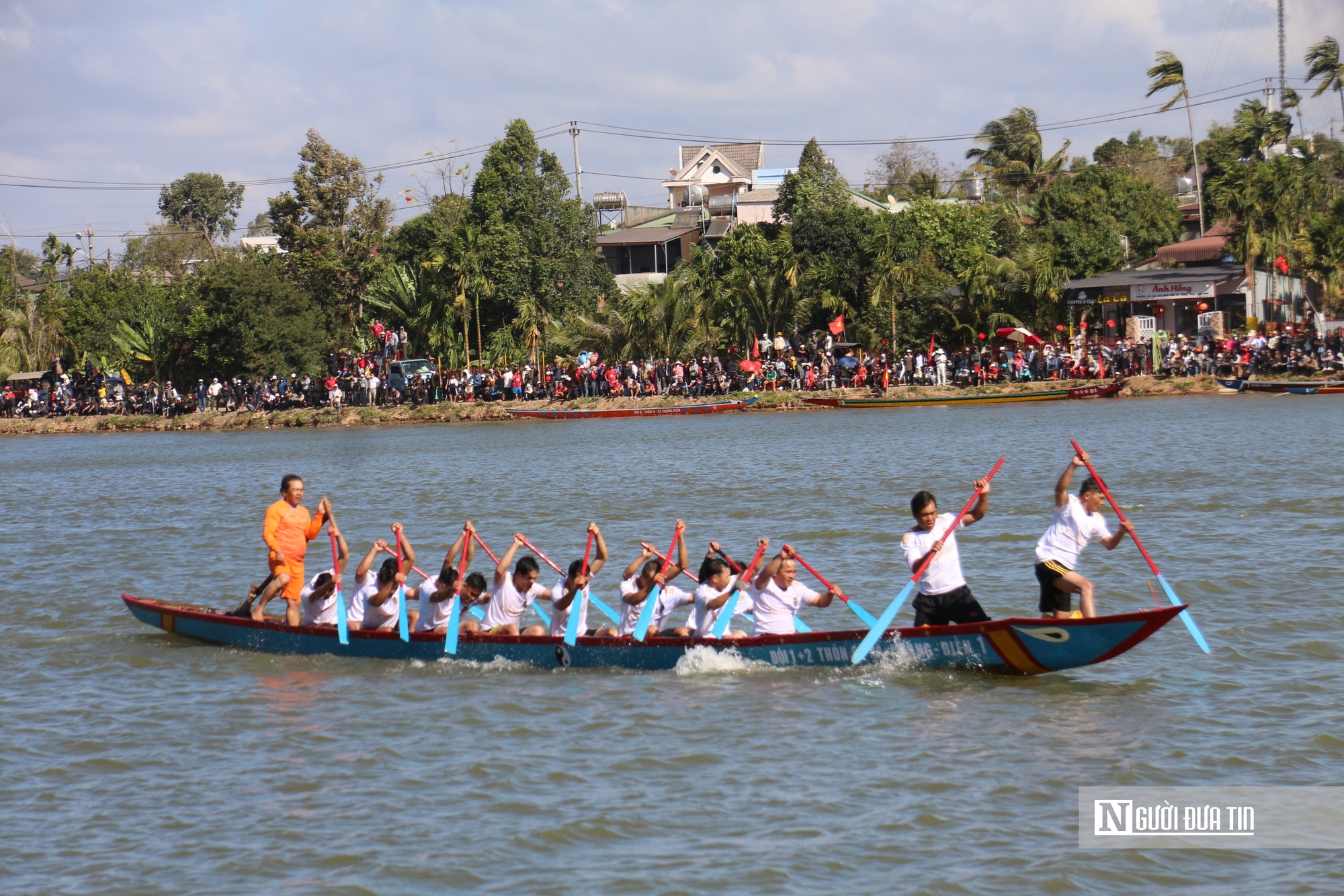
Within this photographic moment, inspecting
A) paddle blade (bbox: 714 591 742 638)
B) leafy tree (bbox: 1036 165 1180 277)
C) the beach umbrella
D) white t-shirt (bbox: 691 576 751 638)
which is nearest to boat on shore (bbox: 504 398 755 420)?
the beach umbrella

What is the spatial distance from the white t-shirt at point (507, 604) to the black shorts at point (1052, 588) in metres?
4.73

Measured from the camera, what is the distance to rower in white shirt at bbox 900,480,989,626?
10398mm

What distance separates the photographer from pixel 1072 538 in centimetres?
1046

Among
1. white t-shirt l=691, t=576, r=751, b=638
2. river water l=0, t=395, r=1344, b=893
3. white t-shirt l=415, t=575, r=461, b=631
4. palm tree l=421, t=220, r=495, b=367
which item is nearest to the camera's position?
river water l=0, t=395, r=1344, b=893

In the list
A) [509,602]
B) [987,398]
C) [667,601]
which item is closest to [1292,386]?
[987,398]

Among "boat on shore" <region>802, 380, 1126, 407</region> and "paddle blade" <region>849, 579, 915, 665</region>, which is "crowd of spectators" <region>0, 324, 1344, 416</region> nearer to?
"boat on shore" <region>802, 380, 1126, 407</region>

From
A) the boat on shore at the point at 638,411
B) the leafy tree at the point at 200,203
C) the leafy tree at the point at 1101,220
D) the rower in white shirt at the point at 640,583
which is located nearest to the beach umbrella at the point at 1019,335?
the leafy tree at the point at 1101,220

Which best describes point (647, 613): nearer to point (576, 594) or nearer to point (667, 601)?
point (667, 601)

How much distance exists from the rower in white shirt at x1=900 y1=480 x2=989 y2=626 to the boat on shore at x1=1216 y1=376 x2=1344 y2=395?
30.7 meters

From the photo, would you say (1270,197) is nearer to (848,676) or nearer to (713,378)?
(713,378)

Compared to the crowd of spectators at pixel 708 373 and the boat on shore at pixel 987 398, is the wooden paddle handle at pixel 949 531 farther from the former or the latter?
the crowd of spectators at pixel 708 373

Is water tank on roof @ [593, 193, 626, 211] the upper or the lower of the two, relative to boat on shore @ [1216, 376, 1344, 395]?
upper

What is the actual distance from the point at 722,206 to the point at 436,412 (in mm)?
26071

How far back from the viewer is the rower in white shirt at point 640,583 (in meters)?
11.7
